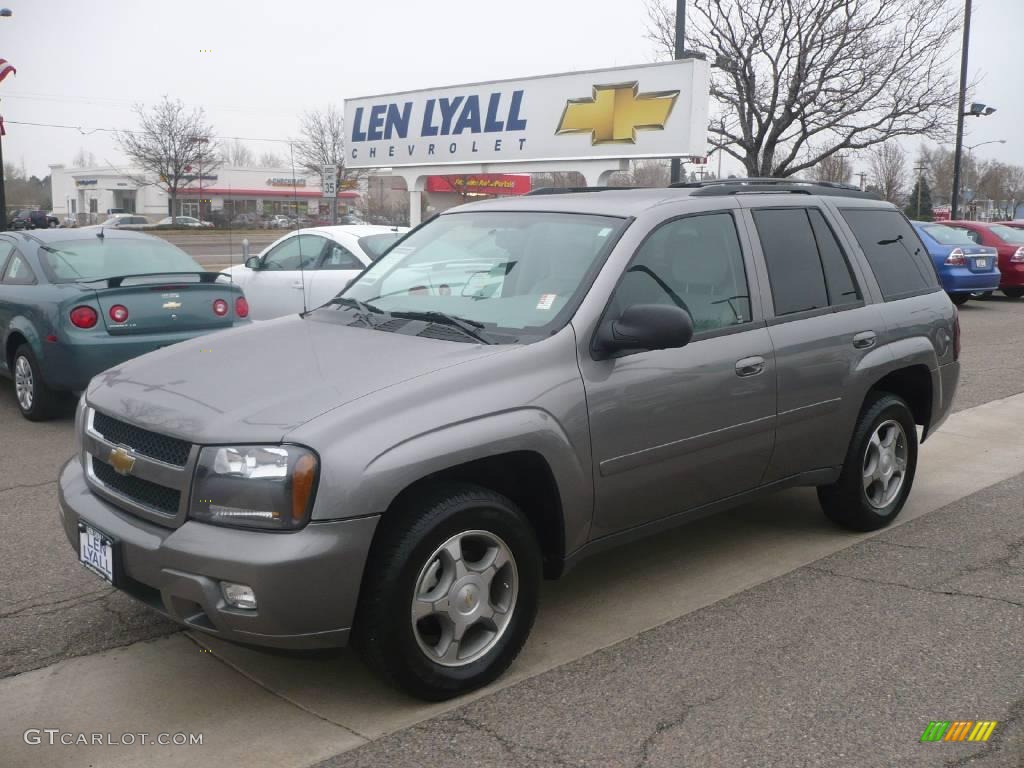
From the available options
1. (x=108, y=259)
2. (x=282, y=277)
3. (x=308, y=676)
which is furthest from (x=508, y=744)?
(x=282, y=277)

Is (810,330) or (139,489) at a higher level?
(810,330)

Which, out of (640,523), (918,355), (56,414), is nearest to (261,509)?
(640,523)

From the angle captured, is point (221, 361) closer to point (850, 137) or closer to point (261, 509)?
point (261, 509)

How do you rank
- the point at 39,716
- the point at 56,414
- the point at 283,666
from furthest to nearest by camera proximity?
the point at 56,414
the point at 283,666
the point at 39,716

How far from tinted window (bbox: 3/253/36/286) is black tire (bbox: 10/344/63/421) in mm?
573

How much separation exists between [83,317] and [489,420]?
5336mm

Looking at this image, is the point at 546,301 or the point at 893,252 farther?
the point at 893,252

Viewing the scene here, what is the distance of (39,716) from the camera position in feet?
11.2

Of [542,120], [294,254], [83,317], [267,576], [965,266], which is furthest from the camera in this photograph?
[542,120]

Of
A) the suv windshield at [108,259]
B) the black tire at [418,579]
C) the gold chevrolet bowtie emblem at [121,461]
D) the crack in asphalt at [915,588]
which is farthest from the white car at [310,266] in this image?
the black tire at [418,579]

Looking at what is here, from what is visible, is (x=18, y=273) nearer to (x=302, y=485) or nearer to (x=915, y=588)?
(x=302, y=485)

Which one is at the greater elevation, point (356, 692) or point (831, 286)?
point (831, 286)

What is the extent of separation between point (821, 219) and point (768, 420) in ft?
4.10

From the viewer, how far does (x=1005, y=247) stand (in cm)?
2027
